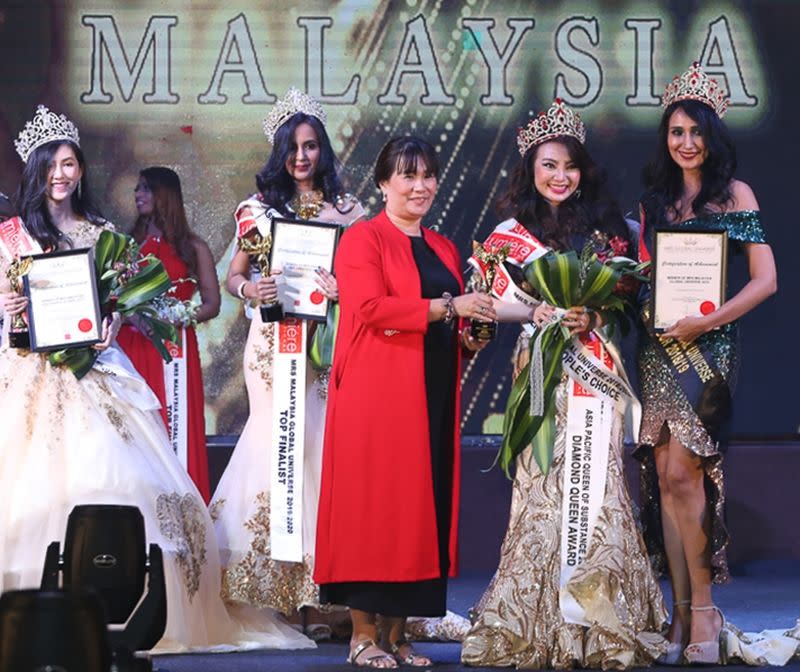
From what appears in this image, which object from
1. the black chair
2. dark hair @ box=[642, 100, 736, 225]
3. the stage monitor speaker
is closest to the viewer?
the stage monitor speaker

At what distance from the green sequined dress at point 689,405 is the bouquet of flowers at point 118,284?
140 cm

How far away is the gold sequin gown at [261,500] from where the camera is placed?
531cm

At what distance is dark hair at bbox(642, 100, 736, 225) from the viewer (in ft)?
16.2

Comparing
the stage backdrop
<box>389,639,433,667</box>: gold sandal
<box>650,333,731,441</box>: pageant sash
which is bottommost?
<box>389,639,433,667</box>: gold sandal

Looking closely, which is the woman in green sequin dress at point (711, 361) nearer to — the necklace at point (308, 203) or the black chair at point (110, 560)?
the necklace at point (308, 203)

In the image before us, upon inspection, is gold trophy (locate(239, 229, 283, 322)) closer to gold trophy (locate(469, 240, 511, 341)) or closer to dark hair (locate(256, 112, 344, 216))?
dark hair (locate(256, 112, 344, 216))

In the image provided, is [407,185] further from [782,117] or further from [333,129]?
[782,117]

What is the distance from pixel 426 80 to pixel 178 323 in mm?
1684

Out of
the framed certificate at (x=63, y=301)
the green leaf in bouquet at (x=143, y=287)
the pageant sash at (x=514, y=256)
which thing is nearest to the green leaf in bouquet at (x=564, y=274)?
the pageant sash at (x=514, y=256)

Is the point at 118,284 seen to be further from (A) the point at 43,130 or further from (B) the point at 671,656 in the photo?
(B) the point at 671,656

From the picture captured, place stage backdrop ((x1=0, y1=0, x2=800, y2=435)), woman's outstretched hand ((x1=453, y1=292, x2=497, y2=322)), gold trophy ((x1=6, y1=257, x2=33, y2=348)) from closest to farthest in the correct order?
woman's outstretched hand ((x1=453, y1=292, x2=497, y2=322)) < gold trophy ((x1=6, y1=257, x2=33, y2=348)) < stage backdrop ((x1=0, y1=0, x2=800, y2=435))


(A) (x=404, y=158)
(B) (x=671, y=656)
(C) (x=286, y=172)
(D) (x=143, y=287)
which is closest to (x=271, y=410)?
(D) (x=143, y=287)

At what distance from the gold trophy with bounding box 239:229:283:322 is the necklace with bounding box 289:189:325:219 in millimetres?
144

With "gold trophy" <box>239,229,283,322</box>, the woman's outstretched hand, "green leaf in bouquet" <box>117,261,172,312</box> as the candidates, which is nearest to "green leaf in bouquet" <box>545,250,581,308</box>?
the woman's outstretched hand
